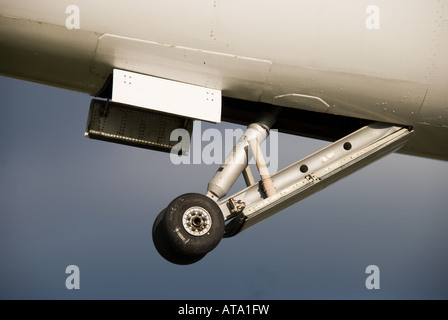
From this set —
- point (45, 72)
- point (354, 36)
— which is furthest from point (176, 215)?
point (354, 36)

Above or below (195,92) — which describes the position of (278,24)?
above

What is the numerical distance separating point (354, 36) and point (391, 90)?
111 centimetres

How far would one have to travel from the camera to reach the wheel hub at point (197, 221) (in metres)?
13.5

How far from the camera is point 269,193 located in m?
14.4

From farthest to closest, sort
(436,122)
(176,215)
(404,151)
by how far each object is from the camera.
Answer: (404,151) → (436,122) → (176,215)

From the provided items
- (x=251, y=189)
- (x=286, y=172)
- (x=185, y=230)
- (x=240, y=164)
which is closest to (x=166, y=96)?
(x=240, y=164)

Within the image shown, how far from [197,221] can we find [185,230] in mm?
222

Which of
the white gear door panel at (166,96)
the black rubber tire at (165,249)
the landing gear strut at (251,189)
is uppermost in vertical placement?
the white gear door panel at (166,96)

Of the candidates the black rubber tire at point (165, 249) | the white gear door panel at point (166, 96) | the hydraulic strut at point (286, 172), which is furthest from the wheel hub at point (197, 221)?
the white gear door panel at point (166, 96)

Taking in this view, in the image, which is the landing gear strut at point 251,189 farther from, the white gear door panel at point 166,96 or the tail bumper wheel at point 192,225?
the white gear door panel at point 166,96

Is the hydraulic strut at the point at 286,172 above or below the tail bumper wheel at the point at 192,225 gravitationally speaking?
above

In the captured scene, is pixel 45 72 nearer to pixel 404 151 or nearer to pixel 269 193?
pixel 269 193

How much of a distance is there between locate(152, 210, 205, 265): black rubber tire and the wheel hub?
1.43 feet

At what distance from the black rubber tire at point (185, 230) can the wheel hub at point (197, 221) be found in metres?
0.04
